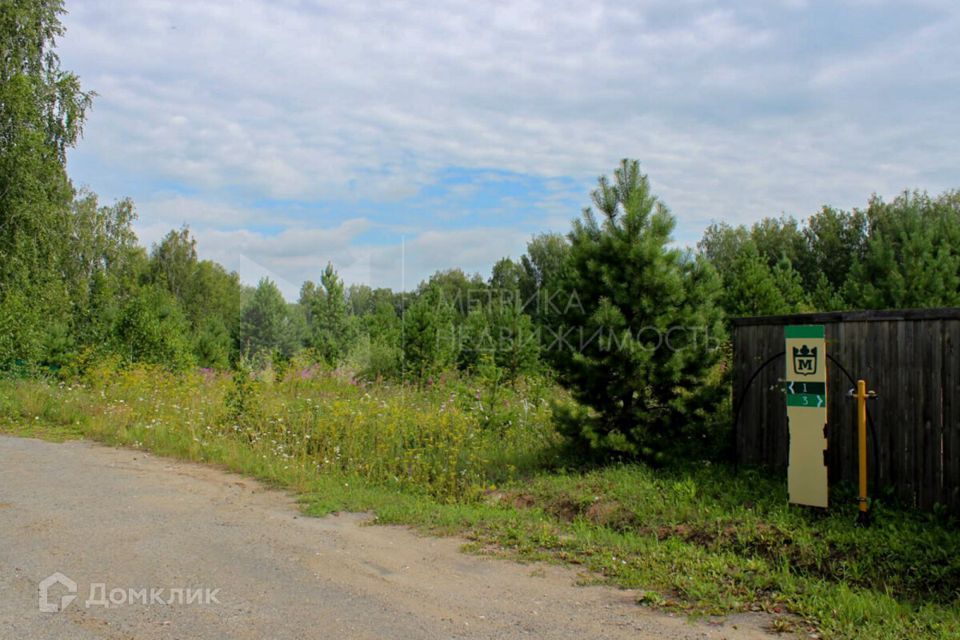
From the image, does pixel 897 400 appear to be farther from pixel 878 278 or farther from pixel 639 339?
pixel 878 278

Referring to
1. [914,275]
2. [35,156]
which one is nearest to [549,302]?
[914,275]

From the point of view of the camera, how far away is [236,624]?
13.8 ft

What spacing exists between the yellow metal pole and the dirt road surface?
2.22 meters

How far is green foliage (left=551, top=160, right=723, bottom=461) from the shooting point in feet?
26.8

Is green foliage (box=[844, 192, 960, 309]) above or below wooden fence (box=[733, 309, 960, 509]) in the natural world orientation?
above

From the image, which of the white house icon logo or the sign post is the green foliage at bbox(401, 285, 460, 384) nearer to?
the sign post

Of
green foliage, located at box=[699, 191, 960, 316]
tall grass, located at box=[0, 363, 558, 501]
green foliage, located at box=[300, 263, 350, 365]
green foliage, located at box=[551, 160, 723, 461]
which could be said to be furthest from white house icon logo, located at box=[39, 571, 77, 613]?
green foliage, located at box=[300, 263, 350, 365]

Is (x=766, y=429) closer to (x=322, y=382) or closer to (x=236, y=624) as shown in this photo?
(x=236, y=624)

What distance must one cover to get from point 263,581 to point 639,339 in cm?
512

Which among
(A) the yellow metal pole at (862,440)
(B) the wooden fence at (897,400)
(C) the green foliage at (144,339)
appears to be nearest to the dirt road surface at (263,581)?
(A) the yellow metal pole at (862,440)

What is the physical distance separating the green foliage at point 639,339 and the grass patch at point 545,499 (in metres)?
0.64

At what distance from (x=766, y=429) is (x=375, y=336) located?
60.4 ft

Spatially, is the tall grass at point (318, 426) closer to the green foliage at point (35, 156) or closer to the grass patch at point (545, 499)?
the grass patch at point (545, 499)

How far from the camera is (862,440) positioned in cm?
621
